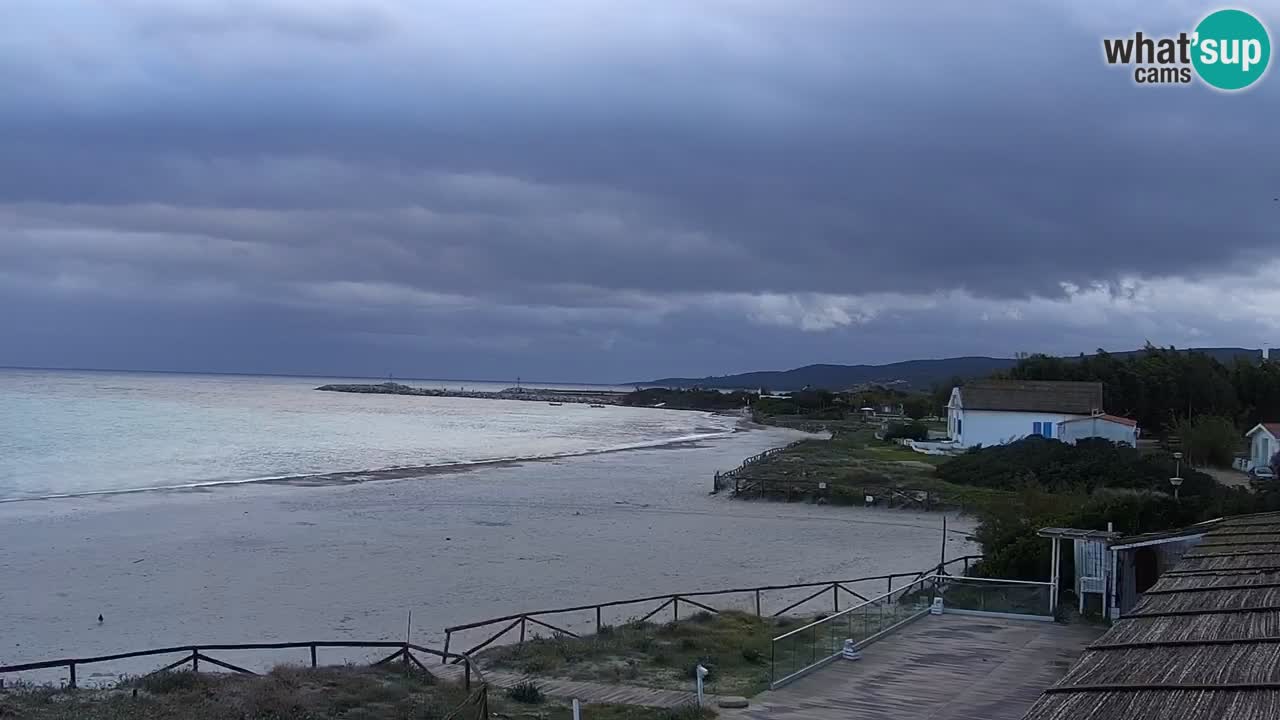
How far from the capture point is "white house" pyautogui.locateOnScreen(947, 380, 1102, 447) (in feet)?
217

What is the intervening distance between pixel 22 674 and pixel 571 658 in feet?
31.8

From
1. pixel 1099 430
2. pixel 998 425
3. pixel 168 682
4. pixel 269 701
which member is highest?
pixel 998 425

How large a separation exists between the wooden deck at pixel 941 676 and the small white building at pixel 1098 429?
45568mm

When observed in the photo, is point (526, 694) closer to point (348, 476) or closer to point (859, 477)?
point (859, 477)

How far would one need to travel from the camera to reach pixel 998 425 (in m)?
68.7

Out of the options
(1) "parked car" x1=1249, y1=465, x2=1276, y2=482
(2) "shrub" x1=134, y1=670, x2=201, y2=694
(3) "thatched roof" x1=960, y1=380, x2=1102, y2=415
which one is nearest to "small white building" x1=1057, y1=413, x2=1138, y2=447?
(3) "thatched roof" x1=960, y1=380, x2=1102, y2=415

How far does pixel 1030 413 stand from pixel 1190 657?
60.9 m

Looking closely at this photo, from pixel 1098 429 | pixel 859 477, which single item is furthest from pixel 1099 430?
pixel 859 477

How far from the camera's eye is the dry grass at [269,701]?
15.9 metres

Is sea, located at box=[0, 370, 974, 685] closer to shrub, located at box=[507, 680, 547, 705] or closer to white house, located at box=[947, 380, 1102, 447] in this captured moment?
shrub, located at box=[507, 680, 547, 705]

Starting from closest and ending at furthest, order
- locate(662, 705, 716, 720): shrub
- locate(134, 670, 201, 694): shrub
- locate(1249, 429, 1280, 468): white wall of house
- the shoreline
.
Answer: locate(662, 705, 716, 720): shrub → locate(134, 670, 201, 694): shrub → the shoreline → locate(1249, 429, 1280, 468): white wall of house

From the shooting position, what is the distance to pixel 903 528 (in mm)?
42688

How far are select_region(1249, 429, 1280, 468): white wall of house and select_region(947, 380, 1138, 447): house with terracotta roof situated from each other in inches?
335

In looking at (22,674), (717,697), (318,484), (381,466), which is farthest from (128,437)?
(717,697)
